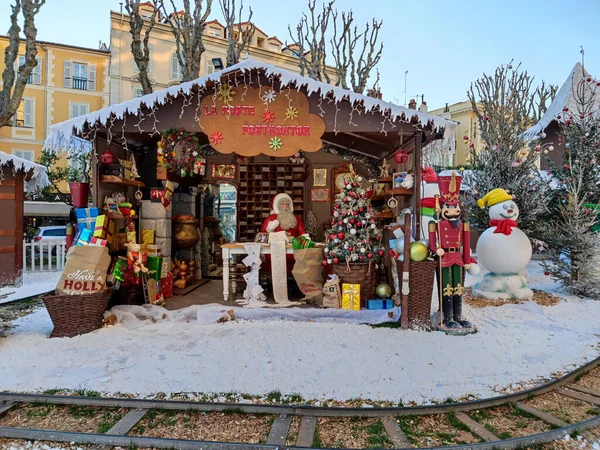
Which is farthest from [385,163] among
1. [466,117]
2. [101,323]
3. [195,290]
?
[466,117]

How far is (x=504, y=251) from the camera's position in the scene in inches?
275

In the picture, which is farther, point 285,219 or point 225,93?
point 285,219

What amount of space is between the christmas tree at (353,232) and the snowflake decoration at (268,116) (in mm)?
1458

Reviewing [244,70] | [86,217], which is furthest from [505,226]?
[86,217]

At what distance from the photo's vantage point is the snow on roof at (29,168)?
7.84 m

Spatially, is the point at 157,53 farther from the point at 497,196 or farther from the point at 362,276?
the point at 362,276

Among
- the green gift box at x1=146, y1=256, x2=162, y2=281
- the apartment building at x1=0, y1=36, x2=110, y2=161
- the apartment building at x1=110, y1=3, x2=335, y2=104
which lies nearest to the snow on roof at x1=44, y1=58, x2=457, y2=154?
the green gift box at x1=146, y1=256, x2=162, y2=281

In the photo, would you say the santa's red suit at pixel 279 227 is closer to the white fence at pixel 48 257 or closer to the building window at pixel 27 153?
the white fence at pixel 48 257

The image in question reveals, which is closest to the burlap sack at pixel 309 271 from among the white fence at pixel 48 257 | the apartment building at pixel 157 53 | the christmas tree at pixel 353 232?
the christmas tree at pixel 353 232

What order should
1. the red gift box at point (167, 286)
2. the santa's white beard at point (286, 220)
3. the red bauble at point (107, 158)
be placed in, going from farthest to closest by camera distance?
the santa's white beard at point (286, 220)
the red gift box at point (167, 286)
the red bauble at point (107, 158)

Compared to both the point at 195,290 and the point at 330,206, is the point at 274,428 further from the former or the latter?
the point at 330,206

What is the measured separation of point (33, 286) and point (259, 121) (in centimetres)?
617

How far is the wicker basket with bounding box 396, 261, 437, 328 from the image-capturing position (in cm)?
502

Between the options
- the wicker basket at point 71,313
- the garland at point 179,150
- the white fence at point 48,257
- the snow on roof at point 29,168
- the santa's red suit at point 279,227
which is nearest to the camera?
the wicker basket at point 71,313
